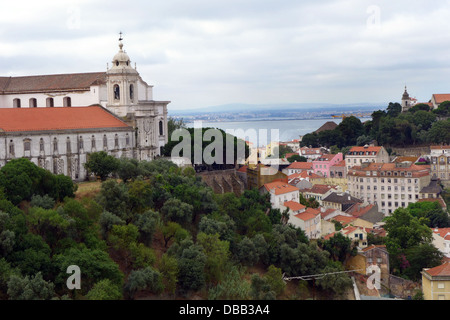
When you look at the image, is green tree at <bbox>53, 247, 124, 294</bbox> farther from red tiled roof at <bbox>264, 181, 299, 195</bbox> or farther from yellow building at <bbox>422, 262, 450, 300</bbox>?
red tiled roof at <bbox>264, 181, 299, 195</bbox>

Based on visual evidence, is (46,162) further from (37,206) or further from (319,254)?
(319,254)

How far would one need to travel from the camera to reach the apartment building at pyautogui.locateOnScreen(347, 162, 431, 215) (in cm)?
6172

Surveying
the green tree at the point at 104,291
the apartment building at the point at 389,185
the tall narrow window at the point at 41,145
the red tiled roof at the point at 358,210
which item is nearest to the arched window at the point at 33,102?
the tall narrow window at the point at 41,145

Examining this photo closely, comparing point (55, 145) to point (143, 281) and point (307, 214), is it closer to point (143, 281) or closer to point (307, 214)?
point (143, 281)

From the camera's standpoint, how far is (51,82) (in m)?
49.7

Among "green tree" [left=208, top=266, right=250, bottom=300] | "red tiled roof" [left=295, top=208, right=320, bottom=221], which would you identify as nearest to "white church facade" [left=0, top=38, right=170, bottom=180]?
"red tiled roof" [left=295, top=208, right=320, bottom=221]

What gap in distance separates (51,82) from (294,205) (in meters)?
20.1

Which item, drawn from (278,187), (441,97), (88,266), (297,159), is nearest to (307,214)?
(278,187)

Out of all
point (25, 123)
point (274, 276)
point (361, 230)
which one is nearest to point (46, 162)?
point (25, 123)

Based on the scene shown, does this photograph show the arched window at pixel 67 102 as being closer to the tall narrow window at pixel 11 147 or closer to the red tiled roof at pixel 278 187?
the tall narrow window at pixel 11 147

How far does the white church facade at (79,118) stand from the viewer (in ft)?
133

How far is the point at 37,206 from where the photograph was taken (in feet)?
107
